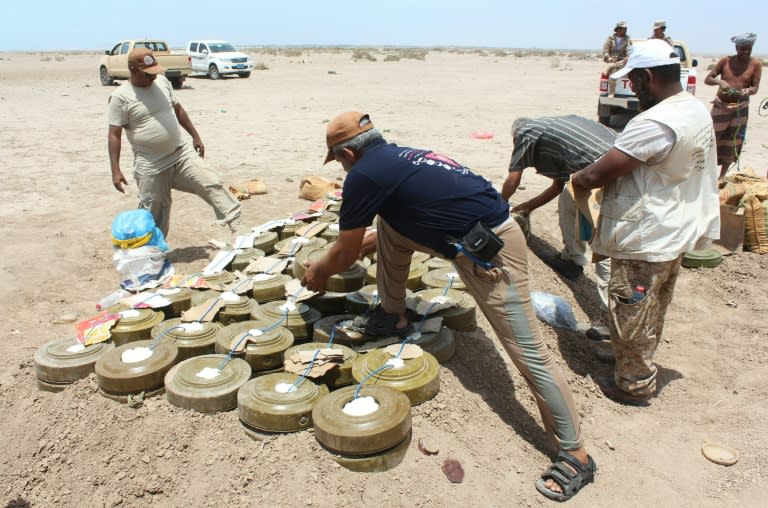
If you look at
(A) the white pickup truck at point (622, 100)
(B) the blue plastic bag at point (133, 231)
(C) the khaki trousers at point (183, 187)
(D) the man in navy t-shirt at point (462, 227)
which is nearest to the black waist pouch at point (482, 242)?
(D) the man in navy t-shirt at point (462, 227)

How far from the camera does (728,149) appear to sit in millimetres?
7680

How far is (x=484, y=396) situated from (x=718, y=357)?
224 centimetres

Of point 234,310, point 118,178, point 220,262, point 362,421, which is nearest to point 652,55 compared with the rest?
point 362,421

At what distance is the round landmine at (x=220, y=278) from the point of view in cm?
466

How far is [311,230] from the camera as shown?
5.36m

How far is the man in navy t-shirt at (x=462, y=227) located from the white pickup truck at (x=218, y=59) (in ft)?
83.1

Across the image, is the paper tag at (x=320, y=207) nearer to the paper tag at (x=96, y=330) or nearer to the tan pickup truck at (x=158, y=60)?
the paper tag at (x=96, y=330)

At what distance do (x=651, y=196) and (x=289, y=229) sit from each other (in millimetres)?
3447

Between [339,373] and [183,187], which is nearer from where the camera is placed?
[339,373]

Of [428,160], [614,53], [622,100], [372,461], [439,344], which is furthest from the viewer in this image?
[614,53]

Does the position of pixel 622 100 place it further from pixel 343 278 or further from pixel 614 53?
pixel 343 278

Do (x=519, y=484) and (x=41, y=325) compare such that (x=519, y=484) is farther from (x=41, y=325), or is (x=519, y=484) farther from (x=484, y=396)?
(x=41, y=325)

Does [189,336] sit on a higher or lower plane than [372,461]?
higher

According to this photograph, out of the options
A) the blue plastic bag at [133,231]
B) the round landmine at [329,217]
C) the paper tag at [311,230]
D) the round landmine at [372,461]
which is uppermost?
the blue plastic bag at [133,231]
